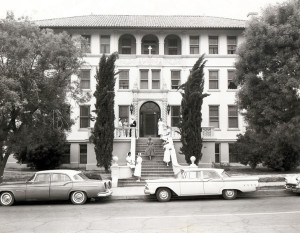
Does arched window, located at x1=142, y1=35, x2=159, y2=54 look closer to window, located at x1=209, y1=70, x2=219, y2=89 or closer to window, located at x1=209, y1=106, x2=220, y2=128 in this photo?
window, located at x1=209, y1=70, x2=219, y2=89

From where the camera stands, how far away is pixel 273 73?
17703 millimetres

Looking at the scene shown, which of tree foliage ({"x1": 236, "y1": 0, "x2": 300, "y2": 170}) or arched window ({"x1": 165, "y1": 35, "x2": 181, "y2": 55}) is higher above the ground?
arched window ({"x1": 165, "y1": 35, "x2": 181, "y2": 55})

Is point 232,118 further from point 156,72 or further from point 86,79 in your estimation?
point 86,79

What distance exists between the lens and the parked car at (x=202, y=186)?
1452 cm

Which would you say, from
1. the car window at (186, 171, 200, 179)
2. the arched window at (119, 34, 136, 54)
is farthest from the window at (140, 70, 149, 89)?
the car window at (186, 171, 200, 179)

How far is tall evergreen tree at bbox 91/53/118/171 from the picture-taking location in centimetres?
2333

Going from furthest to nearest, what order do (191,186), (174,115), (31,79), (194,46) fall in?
(194,46) < (174,115) < (31,79) < (191,186)

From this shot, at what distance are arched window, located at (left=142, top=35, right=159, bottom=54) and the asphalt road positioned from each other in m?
19.7

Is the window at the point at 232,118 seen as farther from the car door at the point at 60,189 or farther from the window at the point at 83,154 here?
the car door at the point at 60,189

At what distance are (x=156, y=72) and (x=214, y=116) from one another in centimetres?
638

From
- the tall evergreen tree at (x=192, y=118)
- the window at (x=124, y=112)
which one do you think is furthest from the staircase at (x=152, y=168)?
the window at (x=124, y=112)

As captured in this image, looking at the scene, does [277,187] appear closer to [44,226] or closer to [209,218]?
[209,218]

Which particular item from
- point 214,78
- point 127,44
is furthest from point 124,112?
point 214,78

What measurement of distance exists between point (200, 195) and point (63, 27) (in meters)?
21.2
